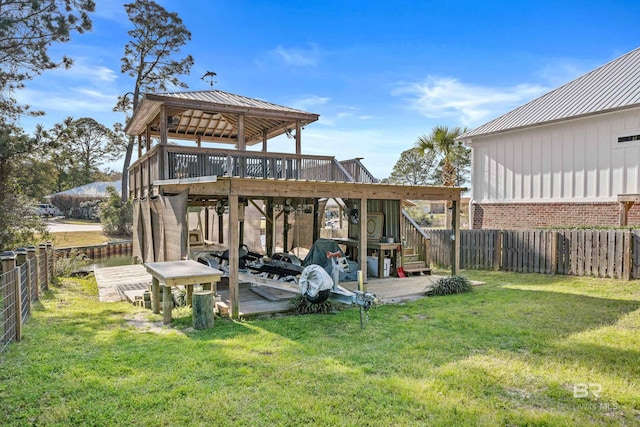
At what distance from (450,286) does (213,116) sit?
370 inches

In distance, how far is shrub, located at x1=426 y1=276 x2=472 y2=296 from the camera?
8.74m

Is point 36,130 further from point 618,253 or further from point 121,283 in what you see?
point 618,253

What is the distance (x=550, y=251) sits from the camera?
440 inches

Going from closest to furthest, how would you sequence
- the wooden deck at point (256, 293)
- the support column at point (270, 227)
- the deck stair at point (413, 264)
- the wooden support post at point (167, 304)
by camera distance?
the wooden support post at point (167, 304)
the wooden deck at point (256, 293)
the deck stair at point (413, 264)
the support column at point (270, 227)

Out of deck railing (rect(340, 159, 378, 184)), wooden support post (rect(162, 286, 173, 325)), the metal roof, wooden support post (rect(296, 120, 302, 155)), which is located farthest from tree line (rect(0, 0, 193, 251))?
the metal roof

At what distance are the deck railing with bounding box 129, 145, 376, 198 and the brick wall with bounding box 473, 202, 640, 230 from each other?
6.09 m

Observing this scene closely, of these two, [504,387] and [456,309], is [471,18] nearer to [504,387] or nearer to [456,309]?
[456,309]

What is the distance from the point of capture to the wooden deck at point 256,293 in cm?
750

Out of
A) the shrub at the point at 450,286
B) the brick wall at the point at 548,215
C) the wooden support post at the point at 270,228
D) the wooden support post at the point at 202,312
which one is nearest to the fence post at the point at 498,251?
the brick wall at the point at 548,215

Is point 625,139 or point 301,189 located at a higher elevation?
point 625,139

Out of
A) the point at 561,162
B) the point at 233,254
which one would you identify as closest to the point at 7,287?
the point at 233,254

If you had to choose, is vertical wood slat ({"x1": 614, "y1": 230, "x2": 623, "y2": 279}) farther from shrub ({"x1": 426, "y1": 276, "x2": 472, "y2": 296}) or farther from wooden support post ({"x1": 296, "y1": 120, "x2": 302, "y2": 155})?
wooden support post ({"x1": 296, "y1": 120, "x2": 302, "y2": 155})

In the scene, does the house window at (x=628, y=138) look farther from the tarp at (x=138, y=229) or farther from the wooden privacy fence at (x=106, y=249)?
the wooden privacy fence at (x=106, y=249)

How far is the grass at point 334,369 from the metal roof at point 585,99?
304 inches
